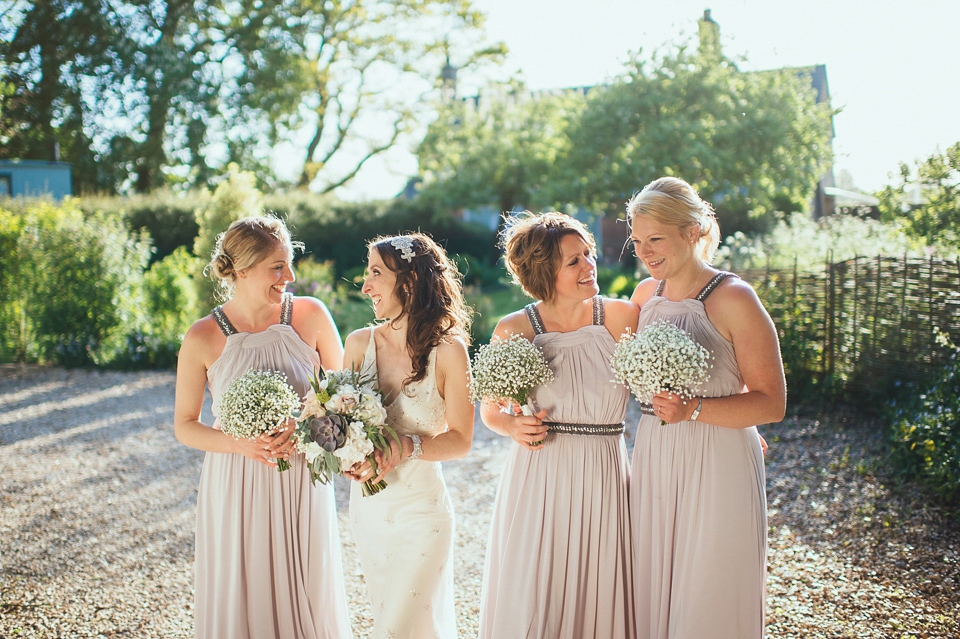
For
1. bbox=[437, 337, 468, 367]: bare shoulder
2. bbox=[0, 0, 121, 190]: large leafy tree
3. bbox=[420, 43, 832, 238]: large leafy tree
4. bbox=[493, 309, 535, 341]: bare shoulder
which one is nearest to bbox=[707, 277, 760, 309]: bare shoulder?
bbox=[493, 309, 535, 341]: bare shoulder

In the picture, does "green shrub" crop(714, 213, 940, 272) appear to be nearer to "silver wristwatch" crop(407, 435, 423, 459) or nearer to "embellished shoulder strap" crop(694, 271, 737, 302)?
"embellished shoulder strap" crop(694, 271, 737, 302)

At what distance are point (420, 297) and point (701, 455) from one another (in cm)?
148

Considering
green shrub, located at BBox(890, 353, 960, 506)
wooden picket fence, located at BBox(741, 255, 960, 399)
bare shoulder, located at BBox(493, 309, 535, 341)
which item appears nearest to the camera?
bare shoulder, located at BBox(493, 309, 535, 341)

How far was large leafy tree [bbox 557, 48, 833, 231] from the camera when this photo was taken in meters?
20.3

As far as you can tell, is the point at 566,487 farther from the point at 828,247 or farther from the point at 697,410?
the point at 828,247

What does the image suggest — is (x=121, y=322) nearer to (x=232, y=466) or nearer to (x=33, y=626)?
(x=33, y=626)

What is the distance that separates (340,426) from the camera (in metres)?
3.01

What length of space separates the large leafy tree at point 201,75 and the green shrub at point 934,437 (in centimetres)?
2868

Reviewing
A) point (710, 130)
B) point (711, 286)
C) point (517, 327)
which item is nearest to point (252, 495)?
point (517, 327)

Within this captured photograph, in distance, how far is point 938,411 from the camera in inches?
278

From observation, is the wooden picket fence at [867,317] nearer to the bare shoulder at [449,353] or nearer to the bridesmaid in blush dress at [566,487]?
the bridesmaid in blush dress at [566,487]

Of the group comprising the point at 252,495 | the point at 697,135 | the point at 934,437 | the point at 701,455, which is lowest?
the point at 934,437

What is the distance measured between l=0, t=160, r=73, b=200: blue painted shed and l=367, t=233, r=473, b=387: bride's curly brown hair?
87.5ft

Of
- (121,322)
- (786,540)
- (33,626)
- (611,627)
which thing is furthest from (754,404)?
(121,322)
